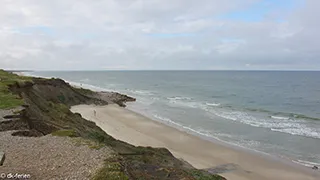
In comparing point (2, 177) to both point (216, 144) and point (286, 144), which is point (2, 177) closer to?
point (216, 144)

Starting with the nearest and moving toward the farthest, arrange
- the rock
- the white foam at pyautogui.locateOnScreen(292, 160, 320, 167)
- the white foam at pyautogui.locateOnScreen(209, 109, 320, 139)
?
the rock < the white foam at pyautogui.locateOnScreen(292, 160, 320, 167) < the white foam at pyautogui.locateOnScreen(209, 109, 320, 139)

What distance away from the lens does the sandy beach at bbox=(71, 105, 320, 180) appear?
2150 centimetres

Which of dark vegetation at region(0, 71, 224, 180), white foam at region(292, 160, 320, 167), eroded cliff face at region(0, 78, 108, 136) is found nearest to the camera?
dark vegetation at region(0, 71, 224, 180)

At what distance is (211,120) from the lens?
1644 inches

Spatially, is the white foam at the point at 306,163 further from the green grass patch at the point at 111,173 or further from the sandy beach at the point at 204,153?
the green grass patch at the point at 111,173

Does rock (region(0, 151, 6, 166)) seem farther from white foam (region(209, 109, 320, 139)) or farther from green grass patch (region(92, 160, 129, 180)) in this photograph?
white foam (region(209, 109, 320, 139))

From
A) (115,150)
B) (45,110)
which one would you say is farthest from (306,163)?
(45,110)

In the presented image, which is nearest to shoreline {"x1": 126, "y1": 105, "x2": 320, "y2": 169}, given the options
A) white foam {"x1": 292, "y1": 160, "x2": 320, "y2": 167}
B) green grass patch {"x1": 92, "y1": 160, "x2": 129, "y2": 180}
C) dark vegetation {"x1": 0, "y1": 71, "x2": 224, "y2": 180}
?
white foam {"x1": 292, "y1": 160, "x2": 320, "y2": 167}

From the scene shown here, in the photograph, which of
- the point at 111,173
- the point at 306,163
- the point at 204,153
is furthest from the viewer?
the point at 204,153

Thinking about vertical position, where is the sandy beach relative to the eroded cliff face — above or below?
below

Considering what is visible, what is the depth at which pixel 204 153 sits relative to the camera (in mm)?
26125

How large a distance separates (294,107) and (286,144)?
33.5 metres

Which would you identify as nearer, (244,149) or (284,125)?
(244,149)

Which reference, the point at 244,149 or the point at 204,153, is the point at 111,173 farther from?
the point at 244,149
